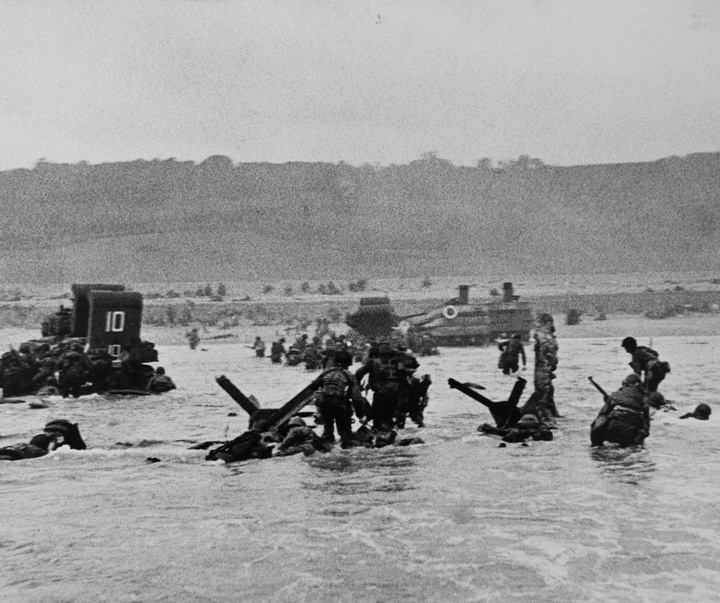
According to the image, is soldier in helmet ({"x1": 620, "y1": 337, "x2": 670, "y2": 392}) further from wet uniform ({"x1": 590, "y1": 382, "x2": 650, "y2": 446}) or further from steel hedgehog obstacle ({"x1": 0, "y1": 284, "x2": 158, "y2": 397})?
steel hedgehog obstacle ({"x1": 0, "y1": 284, "x2": 158, "y2": 397})

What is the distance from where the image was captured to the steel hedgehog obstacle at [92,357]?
19.9 metres

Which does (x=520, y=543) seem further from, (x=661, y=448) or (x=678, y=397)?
(x=678, y=397)

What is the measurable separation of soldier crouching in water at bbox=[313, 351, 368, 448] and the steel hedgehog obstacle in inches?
347

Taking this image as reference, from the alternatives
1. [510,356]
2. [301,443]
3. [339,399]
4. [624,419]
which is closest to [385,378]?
[339,399]

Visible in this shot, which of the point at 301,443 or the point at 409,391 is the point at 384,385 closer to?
the point at 409,391

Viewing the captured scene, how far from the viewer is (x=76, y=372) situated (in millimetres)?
19688

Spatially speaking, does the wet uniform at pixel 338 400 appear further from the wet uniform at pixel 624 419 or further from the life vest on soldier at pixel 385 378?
the wet uniform at pixel 624 419

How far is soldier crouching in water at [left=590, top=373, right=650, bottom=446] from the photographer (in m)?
11.5

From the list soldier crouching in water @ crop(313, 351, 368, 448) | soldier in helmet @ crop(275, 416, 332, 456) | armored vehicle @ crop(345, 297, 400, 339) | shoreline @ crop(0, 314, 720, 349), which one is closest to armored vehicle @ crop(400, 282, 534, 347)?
armored vehicle @ crop(345, 297, 400, 339)

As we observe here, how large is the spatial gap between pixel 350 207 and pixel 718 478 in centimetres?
9302

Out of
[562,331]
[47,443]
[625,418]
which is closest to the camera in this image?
[625,418]

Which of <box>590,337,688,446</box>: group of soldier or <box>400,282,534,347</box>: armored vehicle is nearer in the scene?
<box>590,337,688,446</box>: group of soldier

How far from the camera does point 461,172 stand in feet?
381

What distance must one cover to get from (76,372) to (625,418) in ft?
40.9
